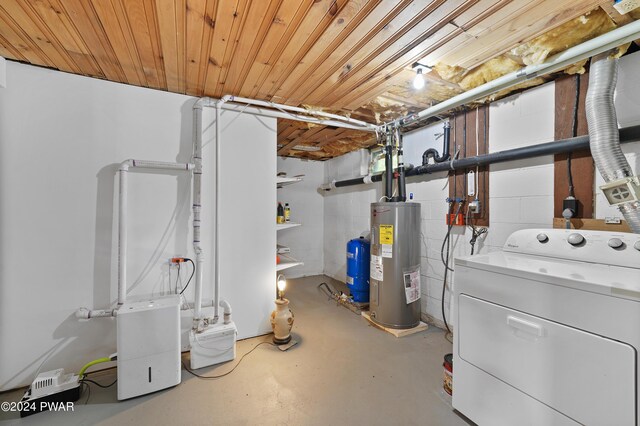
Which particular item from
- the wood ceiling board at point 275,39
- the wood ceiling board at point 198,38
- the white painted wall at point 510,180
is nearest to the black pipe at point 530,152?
the white painted wall at point 510,180

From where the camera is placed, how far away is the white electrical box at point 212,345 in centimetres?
202

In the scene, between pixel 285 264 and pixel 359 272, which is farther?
pixel 359 272

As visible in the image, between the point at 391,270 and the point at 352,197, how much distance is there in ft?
5.94

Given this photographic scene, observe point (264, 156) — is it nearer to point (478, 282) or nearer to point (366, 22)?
point (366, 22)

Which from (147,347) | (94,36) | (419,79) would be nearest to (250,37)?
(94,36)

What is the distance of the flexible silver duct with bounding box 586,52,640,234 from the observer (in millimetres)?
1451

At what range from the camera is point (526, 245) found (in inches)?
65.7

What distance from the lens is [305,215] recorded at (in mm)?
4809

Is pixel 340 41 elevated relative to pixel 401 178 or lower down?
Result: elevated

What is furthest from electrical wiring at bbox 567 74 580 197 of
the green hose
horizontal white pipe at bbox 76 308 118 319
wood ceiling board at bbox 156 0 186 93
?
the green hose

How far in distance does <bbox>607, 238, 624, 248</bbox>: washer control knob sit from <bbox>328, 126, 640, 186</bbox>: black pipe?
0.70 meters

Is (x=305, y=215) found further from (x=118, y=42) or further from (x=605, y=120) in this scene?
(x=605, y=120)

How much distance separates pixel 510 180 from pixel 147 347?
305 centimetres

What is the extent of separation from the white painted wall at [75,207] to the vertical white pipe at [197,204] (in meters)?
0.10
